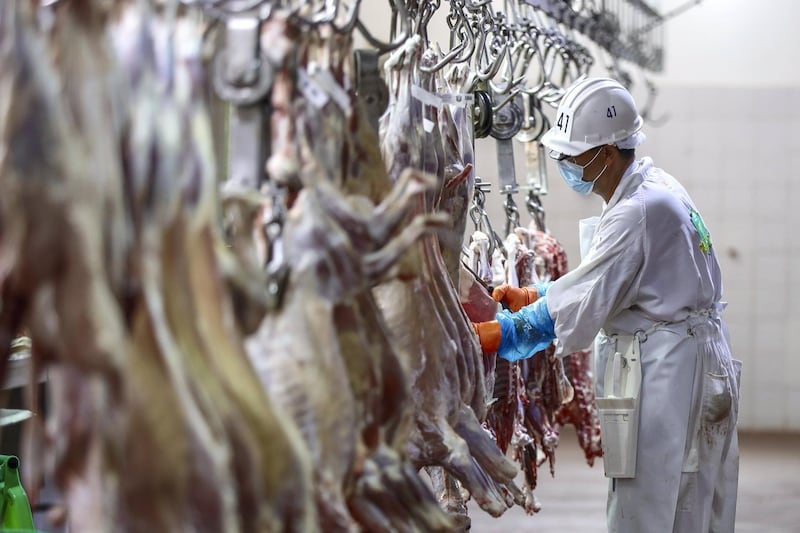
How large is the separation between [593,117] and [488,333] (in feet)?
2.58

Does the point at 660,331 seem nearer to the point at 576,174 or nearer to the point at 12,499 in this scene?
the point at 576,174

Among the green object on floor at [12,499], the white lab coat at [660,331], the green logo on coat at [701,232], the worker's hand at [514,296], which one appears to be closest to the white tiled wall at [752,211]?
the worker's hand at [514,296]

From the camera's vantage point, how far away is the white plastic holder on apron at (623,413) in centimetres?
356

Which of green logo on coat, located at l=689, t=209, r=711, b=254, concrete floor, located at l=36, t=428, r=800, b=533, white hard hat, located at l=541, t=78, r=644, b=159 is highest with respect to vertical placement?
white hard hat, located at l=541, t=78, r=644, b=159

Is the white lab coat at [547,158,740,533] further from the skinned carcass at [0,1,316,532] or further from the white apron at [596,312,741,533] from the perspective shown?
the skinned carcass at [0,1,316,532]

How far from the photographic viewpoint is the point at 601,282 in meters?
3.52

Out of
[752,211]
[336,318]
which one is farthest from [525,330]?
[752,211]

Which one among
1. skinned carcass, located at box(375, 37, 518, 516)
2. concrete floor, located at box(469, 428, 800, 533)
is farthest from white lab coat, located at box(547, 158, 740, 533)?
Answer: concrete floor, located at box(469, 428, 800, 533)

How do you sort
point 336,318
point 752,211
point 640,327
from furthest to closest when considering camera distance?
point 752,211, point 640,327, point 336,318

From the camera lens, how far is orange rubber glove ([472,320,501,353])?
3.34 metres

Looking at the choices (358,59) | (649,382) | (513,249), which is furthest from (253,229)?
(513,249)

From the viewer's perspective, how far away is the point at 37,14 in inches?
54.8

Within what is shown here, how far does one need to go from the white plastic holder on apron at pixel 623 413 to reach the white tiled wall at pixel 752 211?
18.7 ft

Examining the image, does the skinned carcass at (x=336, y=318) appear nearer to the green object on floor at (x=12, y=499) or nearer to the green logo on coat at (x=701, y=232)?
the green object on floor at (x=12, y=499)
